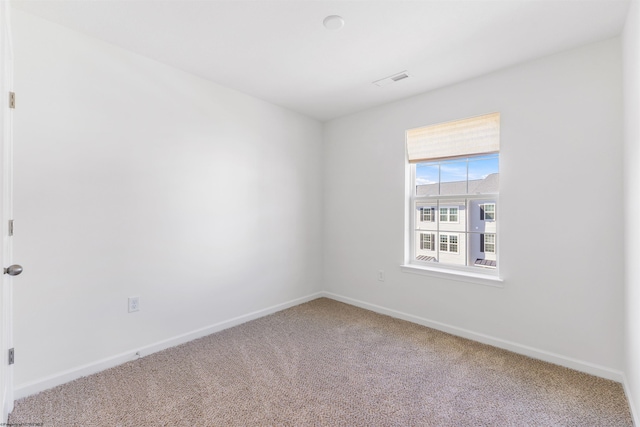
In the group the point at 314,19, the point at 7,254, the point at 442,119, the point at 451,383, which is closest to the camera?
the point at 7,254

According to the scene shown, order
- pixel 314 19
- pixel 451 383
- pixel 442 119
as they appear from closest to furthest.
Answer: pixel 314 19, pixel 451 383, pixel 442 119

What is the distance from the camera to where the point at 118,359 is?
223cm

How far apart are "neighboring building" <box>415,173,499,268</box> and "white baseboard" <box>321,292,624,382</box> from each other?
64 cm

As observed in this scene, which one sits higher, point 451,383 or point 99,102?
point 99,102

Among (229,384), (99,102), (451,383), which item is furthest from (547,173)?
(99,102)

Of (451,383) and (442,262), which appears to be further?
(442,262)

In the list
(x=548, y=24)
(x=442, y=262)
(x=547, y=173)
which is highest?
(x=548, y=24)

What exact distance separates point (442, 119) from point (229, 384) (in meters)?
2.96

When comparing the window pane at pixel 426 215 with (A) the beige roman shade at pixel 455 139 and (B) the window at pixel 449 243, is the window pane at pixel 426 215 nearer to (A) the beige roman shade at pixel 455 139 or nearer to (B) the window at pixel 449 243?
(B) the window at pixel 449 243

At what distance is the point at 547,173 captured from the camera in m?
2.33

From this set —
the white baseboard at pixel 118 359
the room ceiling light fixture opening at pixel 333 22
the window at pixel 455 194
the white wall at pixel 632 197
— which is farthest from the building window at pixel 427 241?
the room ceiling light fixture opening at pixel 333 22

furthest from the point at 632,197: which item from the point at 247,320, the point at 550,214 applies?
the point at 247,320

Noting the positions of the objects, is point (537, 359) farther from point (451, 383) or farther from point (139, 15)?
point (139, 15)

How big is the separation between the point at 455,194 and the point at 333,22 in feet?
6.50
